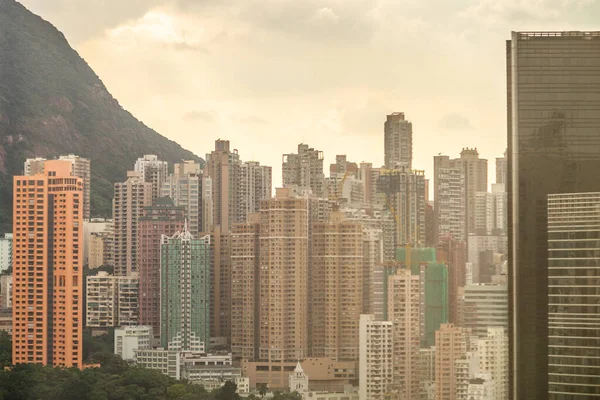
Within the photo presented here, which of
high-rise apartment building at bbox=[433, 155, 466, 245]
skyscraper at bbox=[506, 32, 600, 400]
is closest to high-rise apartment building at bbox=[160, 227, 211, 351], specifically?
high-rise apartment building at bbox=[433, 155, 466, 245]

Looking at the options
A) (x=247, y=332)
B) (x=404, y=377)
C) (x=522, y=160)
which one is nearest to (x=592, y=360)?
(x=522, y=160)

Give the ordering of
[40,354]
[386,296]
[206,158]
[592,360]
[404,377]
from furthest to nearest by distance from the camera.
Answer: [206,158] → [40,354] → [386,296] → [404,377] → [592,360]

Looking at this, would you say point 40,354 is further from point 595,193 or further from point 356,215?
point 595,193

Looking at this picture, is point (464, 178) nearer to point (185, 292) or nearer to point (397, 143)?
point (397, 143)

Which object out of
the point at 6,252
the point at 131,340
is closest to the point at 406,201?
the point at 131,340

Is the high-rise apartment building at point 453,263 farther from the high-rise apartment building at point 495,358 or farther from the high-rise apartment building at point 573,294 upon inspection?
the high-rise apartment building at point 573,294

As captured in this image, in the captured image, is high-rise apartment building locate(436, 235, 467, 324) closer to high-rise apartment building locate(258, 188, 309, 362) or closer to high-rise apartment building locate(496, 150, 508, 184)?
high-rise apartment building locate(496, 150, 508, 184)
